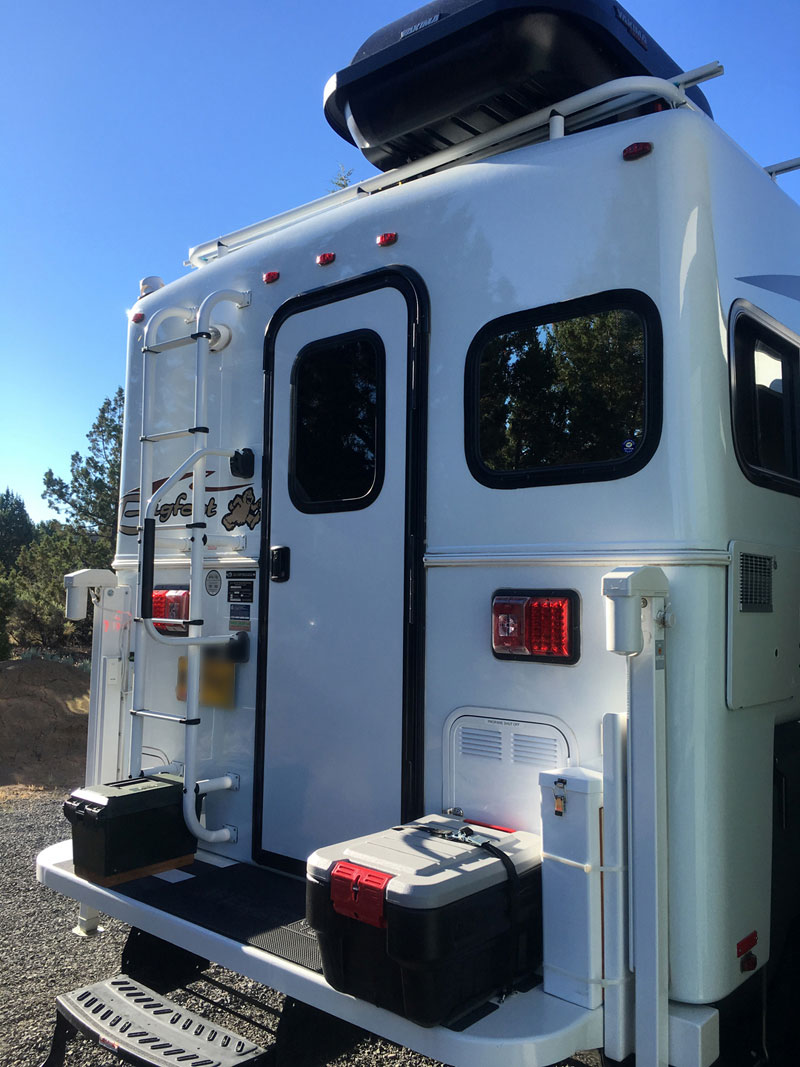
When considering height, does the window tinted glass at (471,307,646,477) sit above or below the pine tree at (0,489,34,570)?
below

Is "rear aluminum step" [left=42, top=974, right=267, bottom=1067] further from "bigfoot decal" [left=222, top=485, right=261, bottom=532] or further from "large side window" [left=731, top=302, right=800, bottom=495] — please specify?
"large side window" [left=731, top=302, right=800, bottom=495]

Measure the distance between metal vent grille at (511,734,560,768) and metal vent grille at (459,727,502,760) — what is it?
5cm

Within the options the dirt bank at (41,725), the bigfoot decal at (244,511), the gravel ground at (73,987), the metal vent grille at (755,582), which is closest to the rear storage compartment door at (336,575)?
the bigfoot decal at (244,511)

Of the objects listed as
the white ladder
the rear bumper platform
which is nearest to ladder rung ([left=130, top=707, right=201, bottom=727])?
the white ladder

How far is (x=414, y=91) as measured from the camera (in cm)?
313

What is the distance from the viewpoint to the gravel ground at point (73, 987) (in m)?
2.61

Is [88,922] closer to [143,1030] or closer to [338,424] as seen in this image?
[143,1030]

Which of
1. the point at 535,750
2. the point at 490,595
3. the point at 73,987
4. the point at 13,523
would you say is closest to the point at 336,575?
the point at 490,595

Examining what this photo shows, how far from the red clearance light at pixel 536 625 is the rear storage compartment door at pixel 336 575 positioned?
1.31 ft

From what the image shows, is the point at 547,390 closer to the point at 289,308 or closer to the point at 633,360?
the point at 633,360

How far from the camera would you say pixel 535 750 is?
2.62 metres

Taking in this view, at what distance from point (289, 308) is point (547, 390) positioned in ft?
4.00

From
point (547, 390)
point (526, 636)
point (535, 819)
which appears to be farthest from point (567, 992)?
point (547, 390)

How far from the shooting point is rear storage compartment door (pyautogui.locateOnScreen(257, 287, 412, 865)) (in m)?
3.03
